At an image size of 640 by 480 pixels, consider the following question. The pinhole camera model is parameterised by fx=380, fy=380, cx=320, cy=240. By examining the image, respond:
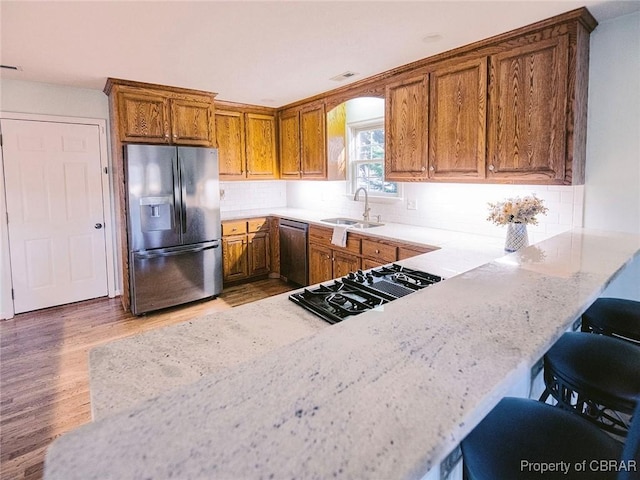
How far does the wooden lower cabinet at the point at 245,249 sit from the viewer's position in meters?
A: 4.71

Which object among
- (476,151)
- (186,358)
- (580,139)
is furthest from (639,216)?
(186,358)

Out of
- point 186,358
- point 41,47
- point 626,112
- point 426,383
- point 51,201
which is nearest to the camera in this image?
point 426,383

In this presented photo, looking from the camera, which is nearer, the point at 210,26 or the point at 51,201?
the point at 210,26

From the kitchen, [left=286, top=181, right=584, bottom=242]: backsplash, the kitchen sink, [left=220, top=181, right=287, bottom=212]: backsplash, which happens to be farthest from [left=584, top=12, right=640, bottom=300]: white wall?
[left=220, top=181, right=287, bottom=212]: backsplash

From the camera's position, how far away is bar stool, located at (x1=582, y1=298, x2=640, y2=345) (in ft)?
5.74

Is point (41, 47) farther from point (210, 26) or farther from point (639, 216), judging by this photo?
point (639, 216)

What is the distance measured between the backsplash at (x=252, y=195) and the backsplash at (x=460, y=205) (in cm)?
92

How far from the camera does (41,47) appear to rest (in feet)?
9.18

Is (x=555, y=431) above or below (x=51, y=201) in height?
below

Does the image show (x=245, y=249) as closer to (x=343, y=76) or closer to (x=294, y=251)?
(x=294, y=251)

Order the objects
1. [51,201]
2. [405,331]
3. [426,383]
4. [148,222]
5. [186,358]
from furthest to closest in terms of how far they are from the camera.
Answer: [51,201]
[148,222]
[186,358]
[405,331]
[426,383]

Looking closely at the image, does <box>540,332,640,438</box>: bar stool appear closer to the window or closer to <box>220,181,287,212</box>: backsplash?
the window

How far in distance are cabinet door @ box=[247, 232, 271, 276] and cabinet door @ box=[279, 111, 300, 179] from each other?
0.92 meters

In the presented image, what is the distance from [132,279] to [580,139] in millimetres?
3990
